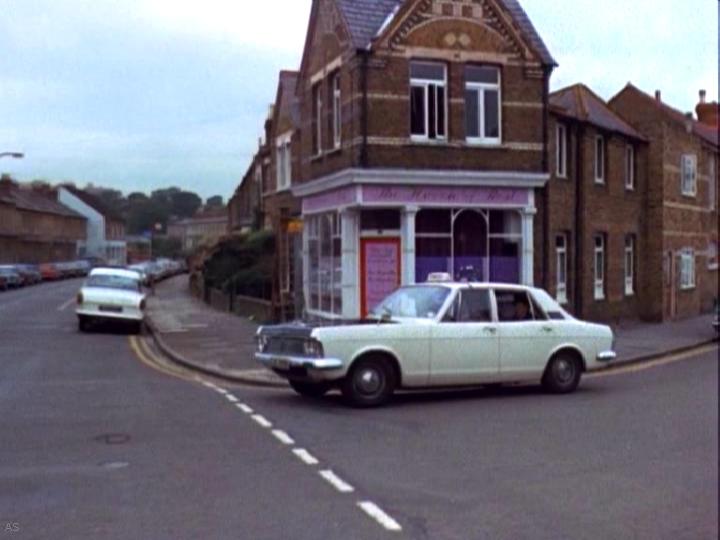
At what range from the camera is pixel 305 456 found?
9430 millimetres

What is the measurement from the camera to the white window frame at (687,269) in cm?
3192

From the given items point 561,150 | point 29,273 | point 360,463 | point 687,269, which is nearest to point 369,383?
point 360,463

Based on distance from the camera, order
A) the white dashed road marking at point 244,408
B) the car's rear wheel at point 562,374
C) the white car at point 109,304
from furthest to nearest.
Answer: the white car at point 109,304 < the car's rear wheel at point 562,374 < the white dashed road marking at point 244,408

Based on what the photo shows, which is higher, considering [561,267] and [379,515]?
[561,267]

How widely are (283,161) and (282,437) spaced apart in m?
28.3

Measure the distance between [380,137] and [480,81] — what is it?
289 centimetres

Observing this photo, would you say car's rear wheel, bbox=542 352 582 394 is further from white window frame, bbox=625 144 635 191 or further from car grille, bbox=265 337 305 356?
white window frame, bbox=625 144 635 191

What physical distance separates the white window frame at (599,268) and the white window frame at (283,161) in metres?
12.1

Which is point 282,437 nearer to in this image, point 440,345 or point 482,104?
point 440,345

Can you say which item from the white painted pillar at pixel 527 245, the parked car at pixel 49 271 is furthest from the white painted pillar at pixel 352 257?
the parked car at pixel 49 271

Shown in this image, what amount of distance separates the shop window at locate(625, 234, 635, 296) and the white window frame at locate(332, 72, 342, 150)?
1039cm

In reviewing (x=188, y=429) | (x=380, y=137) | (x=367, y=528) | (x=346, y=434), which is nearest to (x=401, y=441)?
(x=346, y=434)

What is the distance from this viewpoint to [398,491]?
793 cm

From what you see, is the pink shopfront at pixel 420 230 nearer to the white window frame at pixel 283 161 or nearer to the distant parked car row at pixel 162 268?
the white window frame at pixel 283 161
